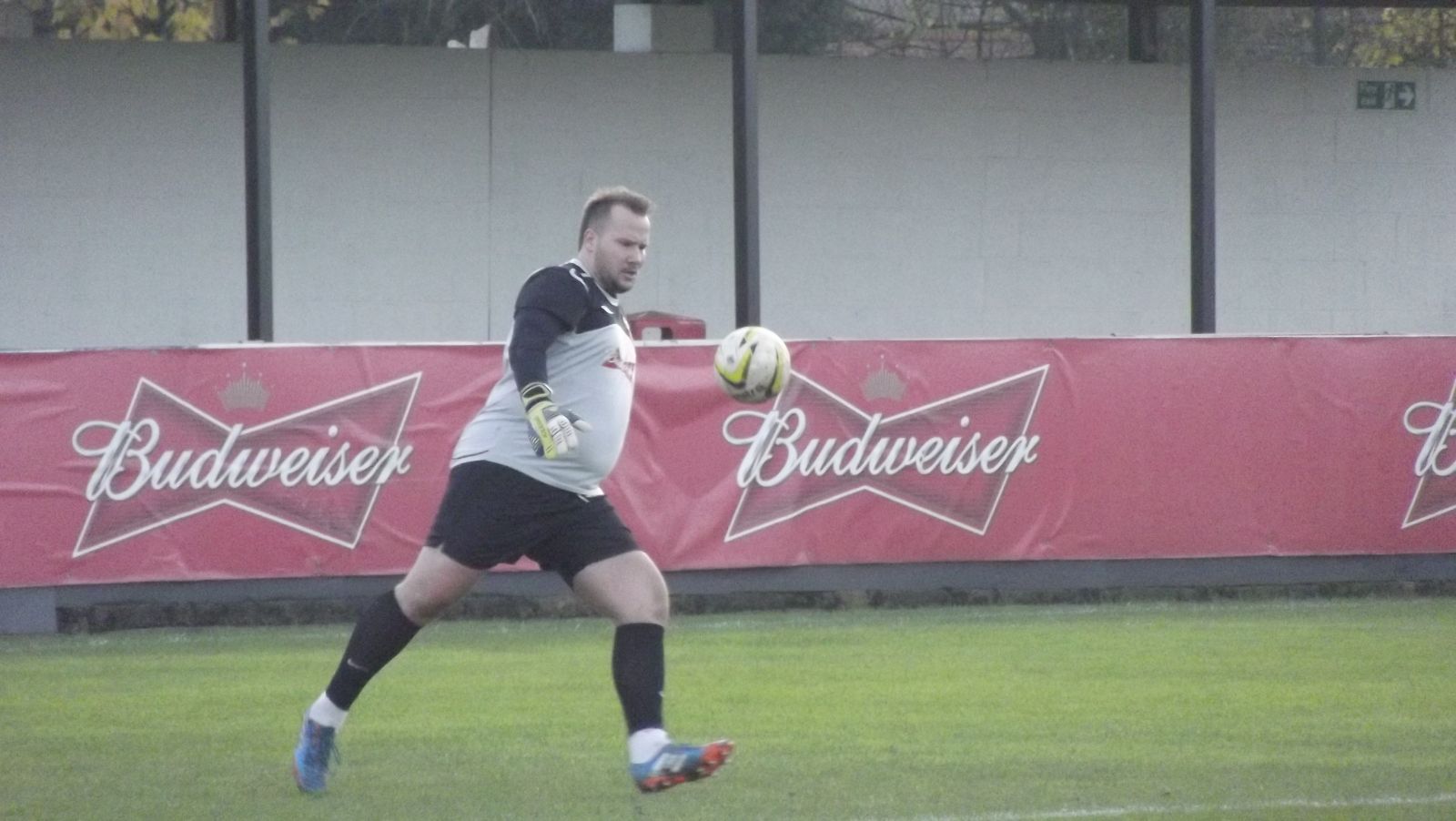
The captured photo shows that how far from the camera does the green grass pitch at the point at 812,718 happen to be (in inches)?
247

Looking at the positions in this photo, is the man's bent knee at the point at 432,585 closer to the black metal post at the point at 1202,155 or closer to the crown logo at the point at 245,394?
the crown logo at the point at 245,394

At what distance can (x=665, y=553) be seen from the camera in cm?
1162

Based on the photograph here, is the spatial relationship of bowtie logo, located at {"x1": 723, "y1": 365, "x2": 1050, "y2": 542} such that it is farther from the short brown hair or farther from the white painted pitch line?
the white painted pitch line

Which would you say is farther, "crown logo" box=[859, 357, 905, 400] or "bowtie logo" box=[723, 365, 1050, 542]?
"crown logo" box=[859, 357, 905, 400]

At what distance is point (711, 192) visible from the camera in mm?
17641

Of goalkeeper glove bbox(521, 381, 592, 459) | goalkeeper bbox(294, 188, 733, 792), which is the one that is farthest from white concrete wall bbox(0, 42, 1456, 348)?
goalkeeper glove bbox(521, 381, 592, 459)

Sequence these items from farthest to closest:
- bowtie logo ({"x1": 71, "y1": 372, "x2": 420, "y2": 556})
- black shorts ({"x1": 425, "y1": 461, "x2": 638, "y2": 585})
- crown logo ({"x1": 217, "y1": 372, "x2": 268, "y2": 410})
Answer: crown logo ({"x1": 217, "y1": 372, "x2": 268, "y2": 410}) < bowtie logo ({"x1": 71, "y1": 372, "x2": 420, "y2": 556}) < black shorts ({"x1": 425, "y1": 461, "x2": 638, "y2": 585})

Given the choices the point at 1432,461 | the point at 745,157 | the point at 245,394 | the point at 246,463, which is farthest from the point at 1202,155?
the point at 246,463

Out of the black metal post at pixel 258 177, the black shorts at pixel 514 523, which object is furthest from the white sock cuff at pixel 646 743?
the black metal post at pixel 258 177

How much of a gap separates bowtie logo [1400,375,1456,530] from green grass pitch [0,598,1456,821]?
972mm

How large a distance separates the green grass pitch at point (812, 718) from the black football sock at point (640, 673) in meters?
0.33

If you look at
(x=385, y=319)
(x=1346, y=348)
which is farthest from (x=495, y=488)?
(x=385, y=319)

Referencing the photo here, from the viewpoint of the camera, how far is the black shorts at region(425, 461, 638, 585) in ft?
20.2

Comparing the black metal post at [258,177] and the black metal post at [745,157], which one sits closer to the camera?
the black metal post at [258,177]
